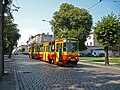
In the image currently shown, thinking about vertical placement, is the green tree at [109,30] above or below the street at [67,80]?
above

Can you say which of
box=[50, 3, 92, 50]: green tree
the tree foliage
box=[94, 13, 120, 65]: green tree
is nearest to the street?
the tree foliage

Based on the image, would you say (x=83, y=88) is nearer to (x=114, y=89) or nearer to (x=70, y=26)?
(x=114, y=89)

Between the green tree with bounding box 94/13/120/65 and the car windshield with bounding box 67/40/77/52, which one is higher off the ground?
the green tree with bounding box 94/13/120/65

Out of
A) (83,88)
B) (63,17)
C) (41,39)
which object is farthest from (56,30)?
(41,39)

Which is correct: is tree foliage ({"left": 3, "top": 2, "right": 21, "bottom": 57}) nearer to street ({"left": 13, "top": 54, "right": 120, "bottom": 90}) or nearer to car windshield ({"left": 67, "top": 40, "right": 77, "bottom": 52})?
street ({"left": 13, "top": 54, "right": 120, "bottom": 90})

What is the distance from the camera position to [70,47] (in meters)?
29.9

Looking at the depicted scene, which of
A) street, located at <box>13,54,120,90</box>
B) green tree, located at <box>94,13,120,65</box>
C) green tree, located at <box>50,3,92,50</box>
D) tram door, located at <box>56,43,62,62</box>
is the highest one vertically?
green tree, located at <box>50,3,92,50</box>

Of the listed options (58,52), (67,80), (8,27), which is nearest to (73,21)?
(8,27)

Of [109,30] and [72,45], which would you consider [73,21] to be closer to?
[109,30]

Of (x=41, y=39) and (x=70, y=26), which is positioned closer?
(x=70, y=26)

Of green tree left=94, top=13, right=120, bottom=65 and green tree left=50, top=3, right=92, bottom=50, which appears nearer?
green tree left=94, top=13, right=120, bottom=65

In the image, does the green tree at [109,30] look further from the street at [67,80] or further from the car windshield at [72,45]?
the street at [67,80]

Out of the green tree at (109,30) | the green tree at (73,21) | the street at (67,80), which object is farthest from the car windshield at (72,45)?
the green tree at (73,21)

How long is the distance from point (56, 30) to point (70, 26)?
416 centimetres
